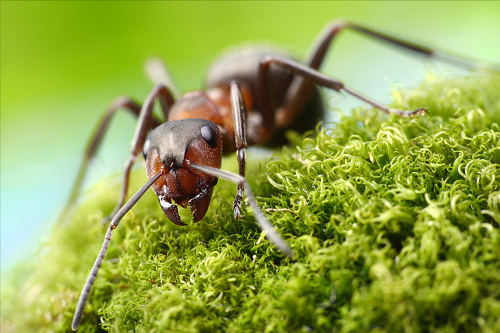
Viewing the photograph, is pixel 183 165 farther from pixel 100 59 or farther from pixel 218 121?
pixel 100 59

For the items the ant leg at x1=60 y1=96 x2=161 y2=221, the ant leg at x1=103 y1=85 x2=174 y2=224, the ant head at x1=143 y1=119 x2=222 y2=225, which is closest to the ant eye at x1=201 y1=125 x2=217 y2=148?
the ant head at x1=143 y1=119 x2=222 y2=225

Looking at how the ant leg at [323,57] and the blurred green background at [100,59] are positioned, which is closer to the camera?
the ant leg at [323,57]

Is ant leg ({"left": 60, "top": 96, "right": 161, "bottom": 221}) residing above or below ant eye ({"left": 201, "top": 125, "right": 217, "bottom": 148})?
below

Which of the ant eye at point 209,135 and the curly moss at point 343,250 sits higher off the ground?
the ant eye at point 209,135

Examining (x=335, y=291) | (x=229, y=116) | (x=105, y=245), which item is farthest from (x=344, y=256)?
(x=229, y=116)

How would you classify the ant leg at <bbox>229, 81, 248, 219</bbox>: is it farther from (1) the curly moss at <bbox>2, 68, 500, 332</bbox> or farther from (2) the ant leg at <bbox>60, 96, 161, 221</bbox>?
(2) the ant leg at <bbox>60, 96, 161, 221</bbox>

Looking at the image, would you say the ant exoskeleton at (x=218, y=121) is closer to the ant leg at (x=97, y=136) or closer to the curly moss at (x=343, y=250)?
the ant leg at (x=97, y=136)

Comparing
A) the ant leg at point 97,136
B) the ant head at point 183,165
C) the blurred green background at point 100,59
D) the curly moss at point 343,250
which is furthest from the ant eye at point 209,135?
the blurred green background at point 100,59

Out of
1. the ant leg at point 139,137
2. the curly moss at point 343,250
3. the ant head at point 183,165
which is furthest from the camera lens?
the ant leg at point 139,137
